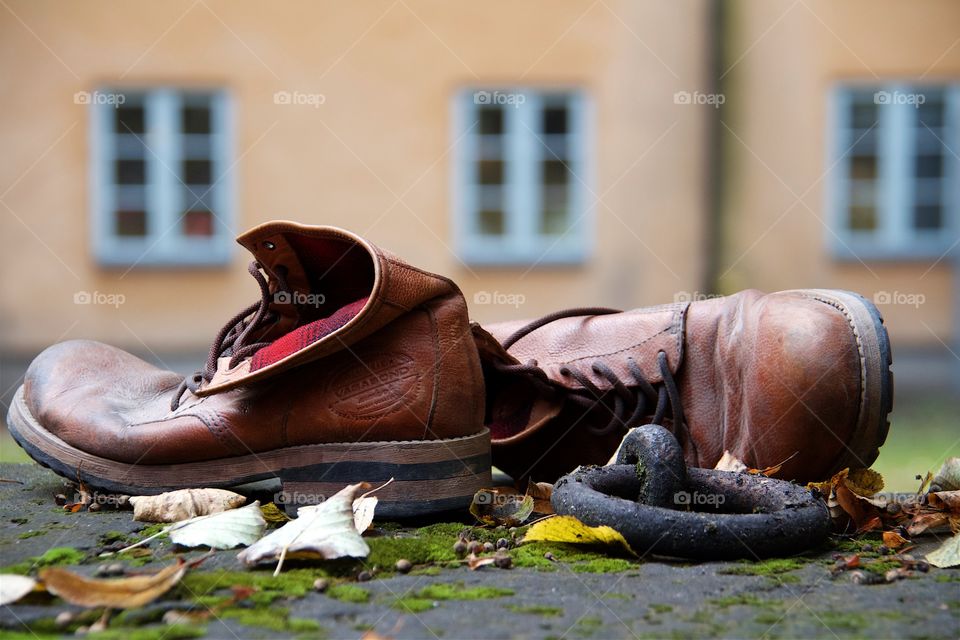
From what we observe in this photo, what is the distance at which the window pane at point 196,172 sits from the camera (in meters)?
6.95

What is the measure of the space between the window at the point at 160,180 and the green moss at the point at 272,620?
5982 millimetres

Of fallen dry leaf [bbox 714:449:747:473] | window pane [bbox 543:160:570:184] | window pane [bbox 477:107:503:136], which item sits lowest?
fallen dry leaf [bbox 714:449:747:473]

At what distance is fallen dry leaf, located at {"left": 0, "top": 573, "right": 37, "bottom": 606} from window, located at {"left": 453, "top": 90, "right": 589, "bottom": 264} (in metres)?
5.79

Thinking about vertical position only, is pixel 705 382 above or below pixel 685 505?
above

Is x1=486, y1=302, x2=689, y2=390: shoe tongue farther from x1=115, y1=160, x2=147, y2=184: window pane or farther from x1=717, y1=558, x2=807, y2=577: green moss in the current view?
x1=115, y1=160, x2=147, y2=184: window pane

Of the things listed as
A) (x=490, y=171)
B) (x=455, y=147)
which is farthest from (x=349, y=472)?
(x=490, y=171)

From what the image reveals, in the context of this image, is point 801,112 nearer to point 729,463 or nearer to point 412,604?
point 729,463

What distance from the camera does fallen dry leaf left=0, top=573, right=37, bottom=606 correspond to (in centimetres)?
103

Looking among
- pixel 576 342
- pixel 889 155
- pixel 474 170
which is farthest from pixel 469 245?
pixel 576 342

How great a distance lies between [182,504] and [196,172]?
5825 millimetres

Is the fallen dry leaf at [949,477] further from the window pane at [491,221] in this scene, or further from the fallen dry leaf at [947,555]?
the window pane at [491,221]

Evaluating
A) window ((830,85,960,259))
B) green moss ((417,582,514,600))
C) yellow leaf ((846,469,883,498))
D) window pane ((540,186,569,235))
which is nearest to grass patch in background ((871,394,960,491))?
yellow leaf ((846,469,883,498))

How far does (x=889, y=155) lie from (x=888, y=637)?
7.09 metres

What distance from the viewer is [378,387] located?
1.52 m
